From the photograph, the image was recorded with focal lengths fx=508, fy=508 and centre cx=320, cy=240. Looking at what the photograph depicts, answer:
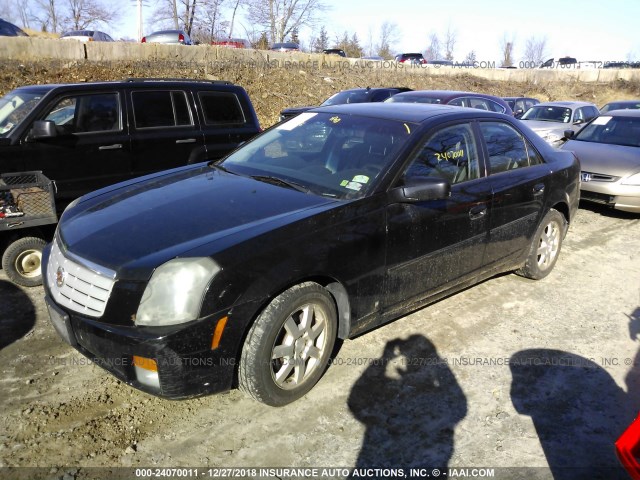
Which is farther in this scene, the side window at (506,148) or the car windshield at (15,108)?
the car windshield at (15,108)

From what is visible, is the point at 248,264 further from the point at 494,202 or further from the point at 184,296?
the point at 494,202

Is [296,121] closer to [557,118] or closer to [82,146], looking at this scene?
[82,146]

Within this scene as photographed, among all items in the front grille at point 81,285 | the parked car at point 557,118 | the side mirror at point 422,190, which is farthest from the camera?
the parked car at point 557,118

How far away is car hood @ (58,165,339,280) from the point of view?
2701mm

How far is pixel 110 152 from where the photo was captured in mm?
5645

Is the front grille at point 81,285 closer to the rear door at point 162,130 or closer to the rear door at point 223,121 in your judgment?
the rear door at point 162,130

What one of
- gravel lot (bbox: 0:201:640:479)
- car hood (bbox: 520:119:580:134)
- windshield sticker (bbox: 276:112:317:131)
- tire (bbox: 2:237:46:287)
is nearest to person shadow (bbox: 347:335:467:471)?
gravel lot (bbox: 0:201:640:479)

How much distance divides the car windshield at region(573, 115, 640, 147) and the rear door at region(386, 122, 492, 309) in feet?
19.3

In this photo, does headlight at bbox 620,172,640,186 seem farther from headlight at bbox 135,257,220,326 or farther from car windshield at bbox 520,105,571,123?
headlight at bbox 135,257,220,326

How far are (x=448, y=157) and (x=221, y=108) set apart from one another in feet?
12.4

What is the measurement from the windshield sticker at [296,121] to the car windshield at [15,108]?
2802 mm

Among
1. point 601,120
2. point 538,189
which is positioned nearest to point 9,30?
point 601,120

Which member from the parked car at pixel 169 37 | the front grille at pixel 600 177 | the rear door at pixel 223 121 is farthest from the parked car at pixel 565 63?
the rear door at pixel 223 121

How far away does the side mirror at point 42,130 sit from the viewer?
5070mm
